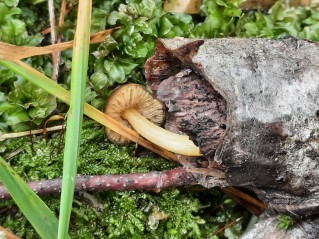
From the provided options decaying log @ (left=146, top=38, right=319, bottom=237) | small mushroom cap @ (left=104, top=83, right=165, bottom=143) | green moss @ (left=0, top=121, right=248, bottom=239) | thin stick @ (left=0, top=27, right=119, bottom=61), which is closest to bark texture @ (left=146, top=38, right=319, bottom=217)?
decaying log @ (left=146, top=38, right=319, bottom=237)

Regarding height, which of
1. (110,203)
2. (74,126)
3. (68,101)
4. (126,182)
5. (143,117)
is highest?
(74,126)

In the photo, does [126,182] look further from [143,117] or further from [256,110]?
[256,110]

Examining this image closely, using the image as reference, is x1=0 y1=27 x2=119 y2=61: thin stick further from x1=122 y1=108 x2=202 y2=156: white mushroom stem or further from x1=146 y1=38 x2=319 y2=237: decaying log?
x1=146 y1=38 x2=319 y2=237: decaying log

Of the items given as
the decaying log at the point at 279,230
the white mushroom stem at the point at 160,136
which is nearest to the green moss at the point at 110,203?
the white mushroom stem at the point at 160,136

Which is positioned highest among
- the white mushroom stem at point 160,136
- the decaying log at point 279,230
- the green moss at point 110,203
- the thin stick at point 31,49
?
the thin stick at point 31,49

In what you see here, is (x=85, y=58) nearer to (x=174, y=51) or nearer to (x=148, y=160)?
(x=174, y=51)

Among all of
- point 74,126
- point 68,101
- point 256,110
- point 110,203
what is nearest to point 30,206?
point 74,126

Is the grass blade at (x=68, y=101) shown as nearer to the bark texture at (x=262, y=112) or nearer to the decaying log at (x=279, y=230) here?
the bark texture at (x=262, y=112)
